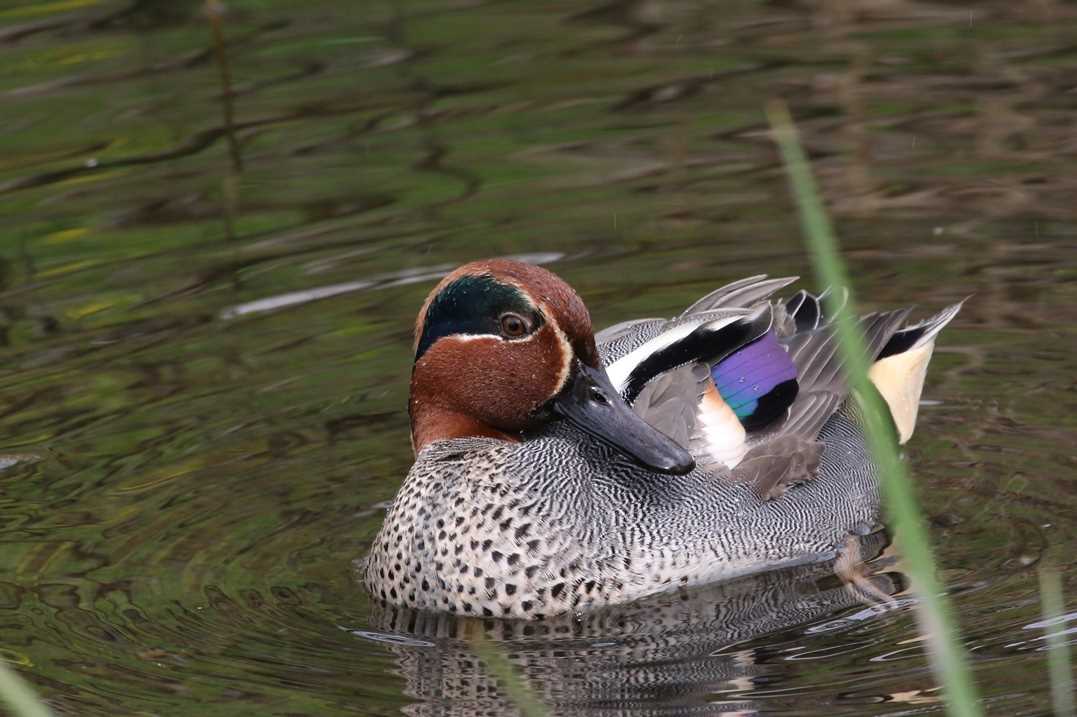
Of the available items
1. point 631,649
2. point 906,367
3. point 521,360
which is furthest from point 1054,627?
point 906,367

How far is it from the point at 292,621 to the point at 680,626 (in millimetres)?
1330

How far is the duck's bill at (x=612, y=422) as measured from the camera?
641 cm

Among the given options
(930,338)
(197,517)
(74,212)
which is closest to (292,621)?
(197,517)

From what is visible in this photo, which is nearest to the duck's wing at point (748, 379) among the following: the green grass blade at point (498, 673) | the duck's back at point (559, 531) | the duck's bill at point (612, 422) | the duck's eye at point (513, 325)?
the duck's back at point (559, 531)

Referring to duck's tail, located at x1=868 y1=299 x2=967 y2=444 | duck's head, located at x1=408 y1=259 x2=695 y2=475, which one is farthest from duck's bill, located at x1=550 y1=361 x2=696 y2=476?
duck's tail, located at x1=868 y1=299 x2=967 y2=444

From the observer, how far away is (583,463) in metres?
6.86

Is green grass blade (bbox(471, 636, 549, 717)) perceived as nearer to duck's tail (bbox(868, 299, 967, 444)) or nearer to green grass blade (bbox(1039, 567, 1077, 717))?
green grass blade (bbox(1039, 567, 1077, 717))

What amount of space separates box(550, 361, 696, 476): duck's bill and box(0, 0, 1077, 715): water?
537mm

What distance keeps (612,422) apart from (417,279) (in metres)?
3.10

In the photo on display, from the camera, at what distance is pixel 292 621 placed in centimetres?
647

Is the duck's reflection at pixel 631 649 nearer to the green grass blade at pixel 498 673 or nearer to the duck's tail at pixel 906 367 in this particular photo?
the green grass blade at pixel 498 673

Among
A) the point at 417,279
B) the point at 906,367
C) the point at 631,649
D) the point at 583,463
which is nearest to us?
the point at 631,649

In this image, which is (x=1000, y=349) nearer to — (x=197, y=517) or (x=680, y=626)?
(x=680, y=626)

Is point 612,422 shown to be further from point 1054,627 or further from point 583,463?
point 1054,627
